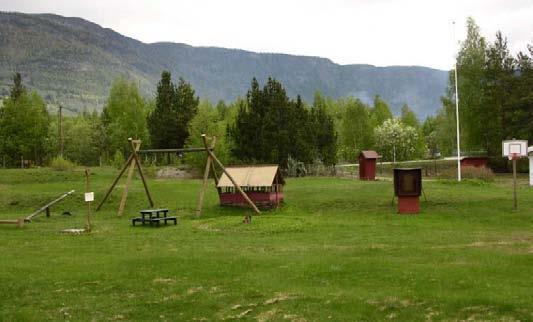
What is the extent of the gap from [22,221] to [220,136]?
38093mm

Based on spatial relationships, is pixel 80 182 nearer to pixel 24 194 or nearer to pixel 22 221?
pixel 24 194

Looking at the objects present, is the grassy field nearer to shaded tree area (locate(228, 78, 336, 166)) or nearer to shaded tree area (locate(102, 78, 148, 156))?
shaded tree area (locate(228, 78, 336, 166))

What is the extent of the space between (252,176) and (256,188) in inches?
29.1

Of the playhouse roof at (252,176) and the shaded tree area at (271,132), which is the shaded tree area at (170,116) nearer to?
the shaded tree area at (271,132)

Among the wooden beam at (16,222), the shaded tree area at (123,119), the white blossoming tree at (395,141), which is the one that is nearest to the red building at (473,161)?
the white blossoming tree at (395,141)

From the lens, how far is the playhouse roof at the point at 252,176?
33.0m

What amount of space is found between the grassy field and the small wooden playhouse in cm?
280

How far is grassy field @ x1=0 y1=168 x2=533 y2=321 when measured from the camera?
12.0 m

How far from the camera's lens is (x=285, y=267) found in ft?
52.5

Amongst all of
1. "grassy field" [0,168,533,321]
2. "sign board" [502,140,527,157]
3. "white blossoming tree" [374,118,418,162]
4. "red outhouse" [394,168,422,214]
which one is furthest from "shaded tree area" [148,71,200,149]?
"sign board" [502,140,527,157]

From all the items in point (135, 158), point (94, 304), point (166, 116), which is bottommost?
point (94, 304)

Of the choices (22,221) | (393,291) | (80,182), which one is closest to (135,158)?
(22,221)

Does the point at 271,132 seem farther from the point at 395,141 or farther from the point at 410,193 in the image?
the point at 395,141

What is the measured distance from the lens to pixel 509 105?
6128 centimetres
